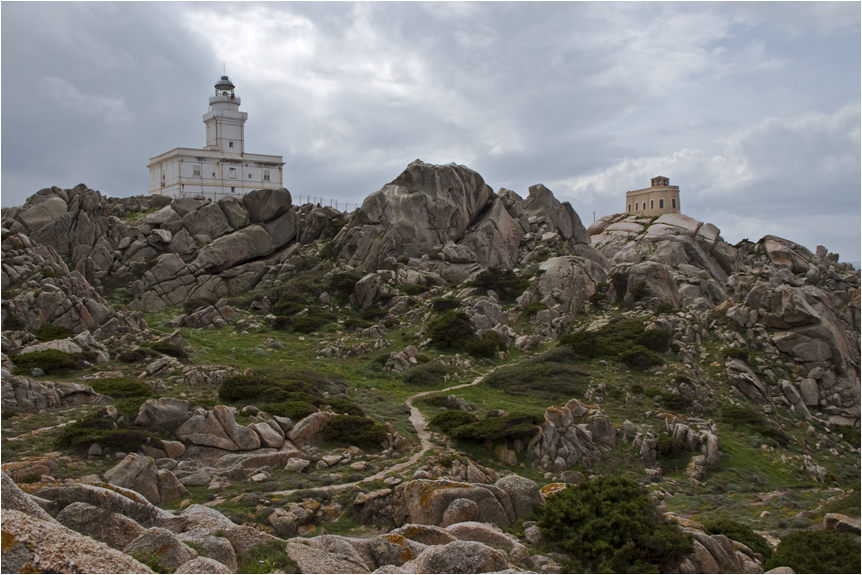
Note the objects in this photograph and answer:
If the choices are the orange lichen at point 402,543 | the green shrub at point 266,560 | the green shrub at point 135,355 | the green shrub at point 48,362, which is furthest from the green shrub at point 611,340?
the green shrub at point 266,560

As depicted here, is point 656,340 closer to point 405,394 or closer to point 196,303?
point 405,394

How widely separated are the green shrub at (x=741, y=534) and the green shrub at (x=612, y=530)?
2.30 meters

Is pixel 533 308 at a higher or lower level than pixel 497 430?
higher

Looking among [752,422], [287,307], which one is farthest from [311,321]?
[752,422]

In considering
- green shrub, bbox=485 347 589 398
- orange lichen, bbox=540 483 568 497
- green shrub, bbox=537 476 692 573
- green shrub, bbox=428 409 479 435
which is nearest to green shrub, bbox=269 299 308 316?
green shrub, bbox=485 347 589 398

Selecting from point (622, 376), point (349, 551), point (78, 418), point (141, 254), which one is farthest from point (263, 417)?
point (141, 254)

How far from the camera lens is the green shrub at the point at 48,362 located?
103 feet

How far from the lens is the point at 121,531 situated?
13.3 metres

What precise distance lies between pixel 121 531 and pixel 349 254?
51.8m

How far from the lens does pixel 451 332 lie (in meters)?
46.7

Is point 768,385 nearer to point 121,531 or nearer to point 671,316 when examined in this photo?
point 671,316

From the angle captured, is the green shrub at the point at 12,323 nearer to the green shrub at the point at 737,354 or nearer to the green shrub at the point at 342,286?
the green shrub at the point at 342,286

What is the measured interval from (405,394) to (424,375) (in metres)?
3.44

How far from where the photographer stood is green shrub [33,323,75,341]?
3744 centimetres
